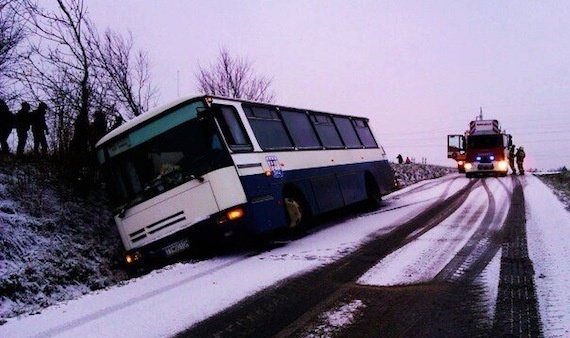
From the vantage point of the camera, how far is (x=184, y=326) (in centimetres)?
435

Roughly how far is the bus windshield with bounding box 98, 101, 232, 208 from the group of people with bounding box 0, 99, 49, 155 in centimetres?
422

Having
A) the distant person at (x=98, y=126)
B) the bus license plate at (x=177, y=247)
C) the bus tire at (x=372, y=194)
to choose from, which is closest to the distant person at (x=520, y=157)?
the bus tire at (x=372, y=194)

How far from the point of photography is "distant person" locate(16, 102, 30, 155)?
39.0ft

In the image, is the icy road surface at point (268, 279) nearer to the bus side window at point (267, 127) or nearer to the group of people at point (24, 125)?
the bus side window at point (267, 127)

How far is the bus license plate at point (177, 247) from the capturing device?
7609 mm

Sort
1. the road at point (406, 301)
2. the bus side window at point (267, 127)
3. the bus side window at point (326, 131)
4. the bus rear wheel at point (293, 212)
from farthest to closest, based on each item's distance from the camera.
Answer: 1. the bus side window at point (326, 131)
2. the bus rear wheel at point (293, 212)
3. the bus side window at point (267, 127)
4. the road at point (406, 301)

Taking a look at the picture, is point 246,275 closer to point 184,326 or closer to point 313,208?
point 184,326

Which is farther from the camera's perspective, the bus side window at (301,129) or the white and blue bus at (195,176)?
the bus side window at (301,129)

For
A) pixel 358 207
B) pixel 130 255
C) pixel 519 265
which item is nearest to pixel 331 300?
pixel 519 265

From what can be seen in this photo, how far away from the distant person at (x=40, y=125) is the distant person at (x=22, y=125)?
1.42 ft

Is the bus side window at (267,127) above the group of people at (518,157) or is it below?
above

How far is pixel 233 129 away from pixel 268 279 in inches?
123

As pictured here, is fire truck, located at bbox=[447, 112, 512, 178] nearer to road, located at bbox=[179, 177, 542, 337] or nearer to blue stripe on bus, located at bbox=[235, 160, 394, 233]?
blue stripe on bus, located at bbox=[235, 160, 394, 233]

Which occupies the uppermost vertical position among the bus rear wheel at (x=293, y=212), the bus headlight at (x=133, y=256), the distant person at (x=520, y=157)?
the bus headlight at (x=133, y=256)
